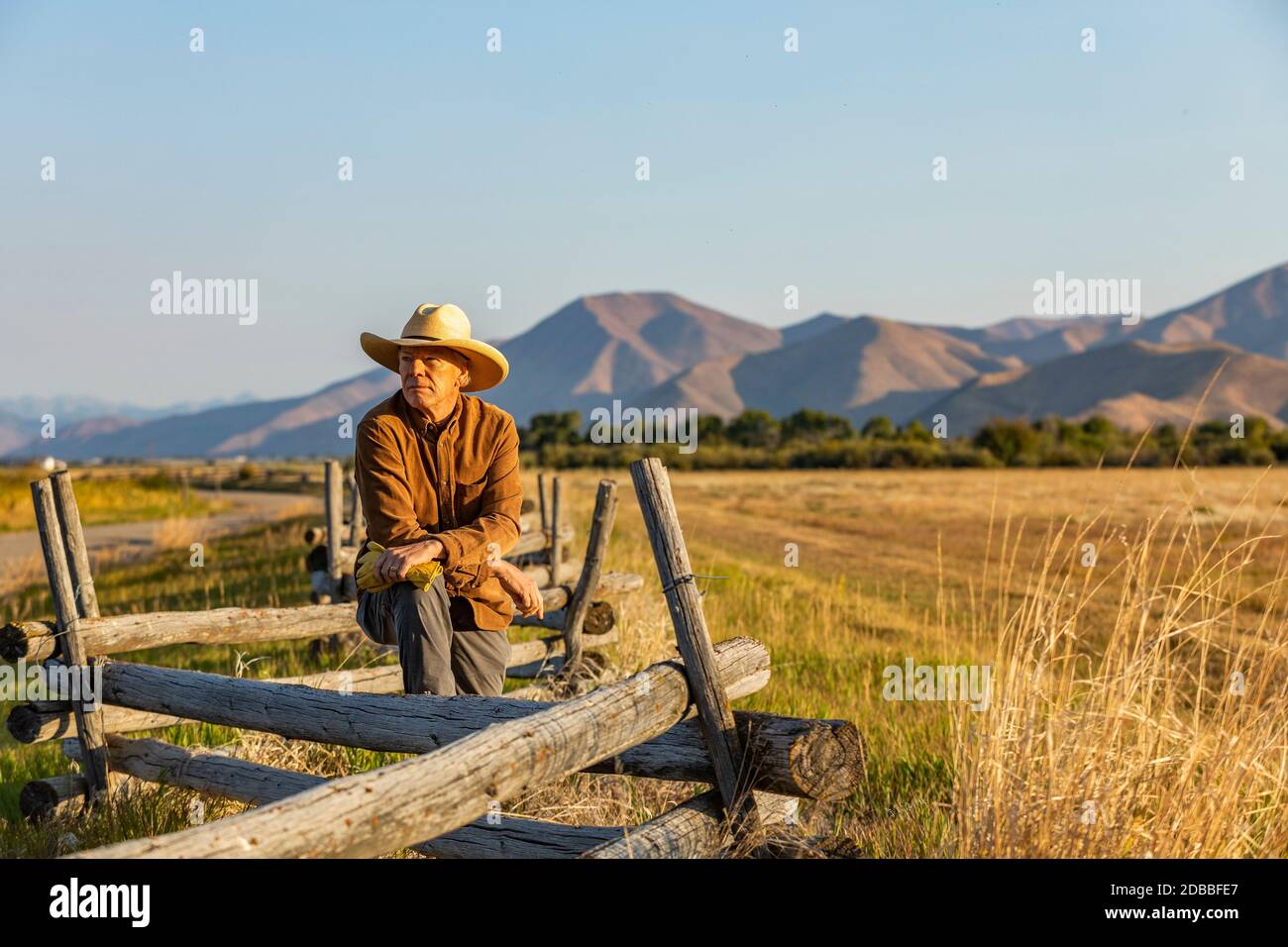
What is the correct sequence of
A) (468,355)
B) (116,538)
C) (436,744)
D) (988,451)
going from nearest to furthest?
(436,744) → (468,355) → (116,538) → (988,451)

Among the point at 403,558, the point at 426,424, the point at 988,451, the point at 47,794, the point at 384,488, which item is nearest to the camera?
the point at 403,558

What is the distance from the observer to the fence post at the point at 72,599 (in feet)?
15.2

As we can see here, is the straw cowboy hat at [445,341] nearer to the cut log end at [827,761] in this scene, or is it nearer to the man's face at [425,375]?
the man's face at [425,375]

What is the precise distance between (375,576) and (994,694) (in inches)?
100

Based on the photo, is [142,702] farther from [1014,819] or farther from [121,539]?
[121,539]

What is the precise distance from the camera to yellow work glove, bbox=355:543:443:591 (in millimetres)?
3826

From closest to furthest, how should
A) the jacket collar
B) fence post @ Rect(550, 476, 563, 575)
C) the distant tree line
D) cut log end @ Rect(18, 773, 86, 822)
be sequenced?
1. the jacket collar
2. cut log end @ Rect(18, 773, 86, 822)
3. fence post @ Rect(550, 476, 563, 575)
4. the distant tree line

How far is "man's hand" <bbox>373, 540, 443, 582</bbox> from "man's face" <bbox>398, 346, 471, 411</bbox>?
0.53 m

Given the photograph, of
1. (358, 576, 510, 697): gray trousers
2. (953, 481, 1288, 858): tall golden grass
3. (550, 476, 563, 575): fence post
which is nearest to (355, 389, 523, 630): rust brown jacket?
(358, 576, 510, 697): gray trousers

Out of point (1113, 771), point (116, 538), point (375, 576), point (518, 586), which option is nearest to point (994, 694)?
point (1113, 771)

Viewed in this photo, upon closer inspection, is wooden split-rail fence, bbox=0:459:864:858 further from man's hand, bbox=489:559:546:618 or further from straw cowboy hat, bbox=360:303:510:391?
straw cowboy hat, bbox=360:303:510:391

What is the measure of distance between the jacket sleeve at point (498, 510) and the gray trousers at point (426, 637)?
0.58ft

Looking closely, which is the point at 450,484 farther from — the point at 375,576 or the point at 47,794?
the point at 47,794

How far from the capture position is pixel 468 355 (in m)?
4.12
